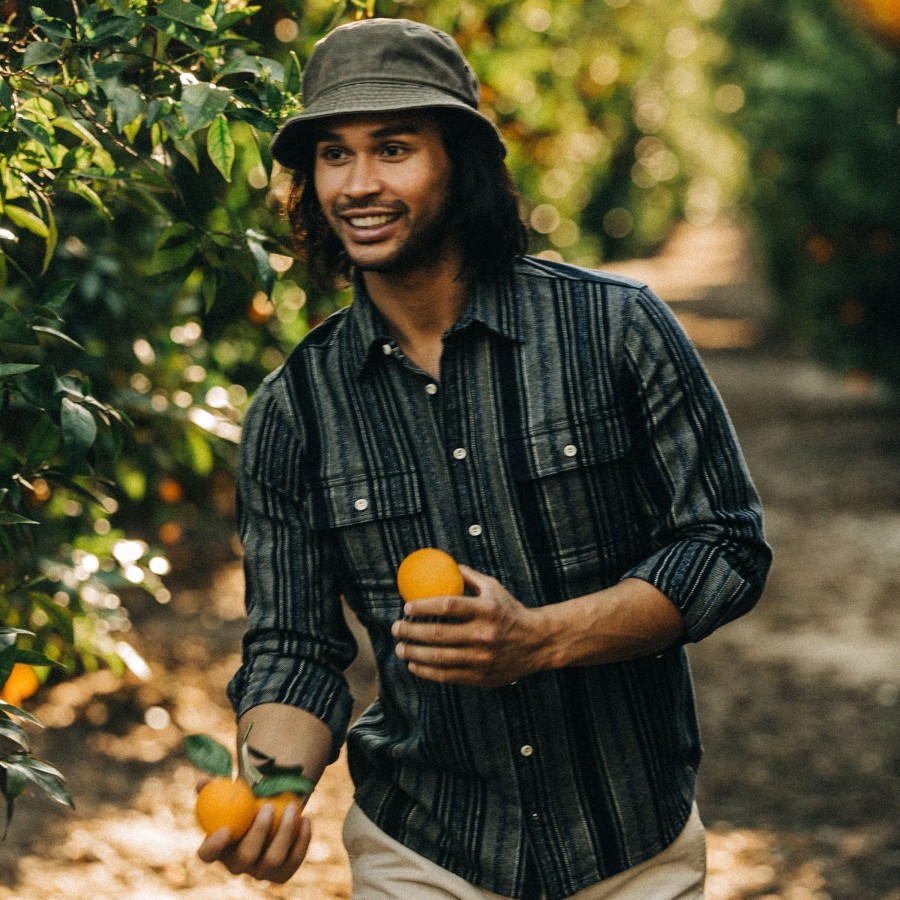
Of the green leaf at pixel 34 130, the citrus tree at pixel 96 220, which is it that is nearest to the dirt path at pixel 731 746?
the citrus tree at pixel 96 220

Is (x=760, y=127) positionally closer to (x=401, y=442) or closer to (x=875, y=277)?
(x=875, y=277)

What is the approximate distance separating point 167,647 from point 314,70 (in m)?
4.59

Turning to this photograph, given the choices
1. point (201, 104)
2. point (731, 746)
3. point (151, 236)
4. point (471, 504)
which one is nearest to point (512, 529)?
point (471, 504)

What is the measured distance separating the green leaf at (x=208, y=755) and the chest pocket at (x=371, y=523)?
44 centimetres

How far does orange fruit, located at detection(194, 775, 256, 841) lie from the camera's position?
183 centimetres

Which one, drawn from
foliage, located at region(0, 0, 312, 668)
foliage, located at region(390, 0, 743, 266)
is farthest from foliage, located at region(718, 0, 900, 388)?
foliage, located at region(0, 0, 312, 668)

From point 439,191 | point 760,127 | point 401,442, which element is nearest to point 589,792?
point 401,442

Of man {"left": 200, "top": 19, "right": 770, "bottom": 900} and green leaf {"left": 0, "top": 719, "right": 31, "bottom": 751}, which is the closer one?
green leaf {"left": 0, "top": 719, "right": 31, "bottom": 751}

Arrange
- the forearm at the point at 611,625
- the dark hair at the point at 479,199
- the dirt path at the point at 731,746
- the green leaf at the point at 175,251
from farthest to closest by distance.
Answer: the dirt path at the point at 731,746 → the green leaf at the point at 175,251 → the dark hair at the point at 479,199 → the forearm at the point at 611,625

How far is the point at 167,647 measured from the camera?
20.8ft

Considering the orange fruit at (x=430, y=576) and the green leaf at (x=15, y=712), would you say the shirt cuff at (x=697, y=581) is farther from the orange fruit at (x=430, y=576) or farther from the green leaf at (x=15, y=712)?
the green leaf at (x=15, y=712)

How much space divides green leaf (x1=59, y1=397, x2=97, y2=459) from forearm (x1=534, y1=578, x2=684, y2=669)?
76cm

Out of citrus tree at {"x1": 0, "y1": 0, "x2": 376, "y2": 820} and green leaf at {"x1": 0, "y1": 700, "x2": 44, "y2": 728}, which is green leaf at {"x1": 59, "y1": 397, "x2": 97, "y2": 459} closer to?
citrus tree at {"x1": 0, "y1": 0, "x2": 376, "y2": 820}

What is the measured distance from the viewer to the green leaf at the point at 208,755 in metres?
1.80
